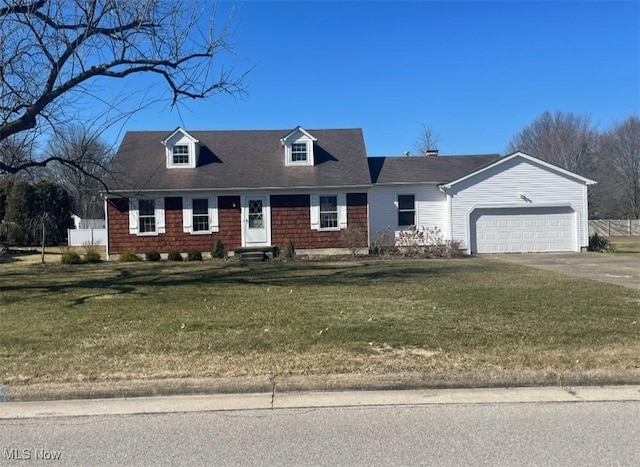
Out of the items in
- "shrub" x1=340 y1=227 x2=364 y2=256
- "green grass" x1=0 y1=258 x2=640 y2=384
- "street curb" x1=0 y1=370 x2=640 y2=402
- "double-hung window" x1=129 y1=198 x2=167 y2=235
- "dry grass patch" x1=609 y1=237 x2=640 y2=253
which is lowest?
"street curb" x1=0 y1=370 x2=640 y2=402

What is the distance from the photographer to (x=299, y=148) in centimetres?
2436

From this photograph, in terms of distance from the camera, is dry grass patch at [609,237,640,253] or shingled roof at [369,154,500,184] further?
dry grass patch at [609,237,640,253]

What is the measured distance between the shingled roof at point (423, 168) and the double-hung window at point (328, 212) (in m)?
2.38

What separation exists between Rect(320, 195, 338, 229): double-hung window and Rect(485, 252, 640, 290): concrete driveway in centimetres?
701

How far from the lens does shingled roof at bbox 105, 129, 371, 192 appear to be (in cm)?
2278

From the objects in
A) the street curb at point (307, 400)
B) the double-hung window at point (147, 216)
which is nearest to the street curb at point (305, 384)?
the street curb at point (307, 400)

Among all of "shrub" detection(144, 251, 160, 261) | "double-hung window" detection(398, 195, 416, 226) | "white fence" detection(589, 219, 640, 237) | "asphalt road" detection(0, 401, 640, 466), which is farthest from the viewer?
"white fence" detection(589, 219, 640, 237)

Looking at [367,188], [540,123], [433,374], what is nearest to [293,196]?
[367,188]

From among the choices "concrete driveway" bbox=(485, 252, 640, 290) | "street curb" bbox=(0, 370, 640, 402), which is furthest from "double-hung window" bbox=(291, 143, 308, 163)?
"street curb" bbox=(0, 370, 640, 402)

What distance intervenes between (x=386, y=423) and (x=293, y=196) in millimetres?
19038

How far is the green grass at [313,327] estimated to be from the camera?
5.67 m

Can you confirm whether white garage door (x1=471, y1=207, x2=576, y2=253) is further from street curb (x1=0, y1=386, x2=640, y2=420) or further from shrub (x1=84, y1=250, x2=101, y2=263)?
street curb (x1=0, y1=386, x2=640, y2=420)

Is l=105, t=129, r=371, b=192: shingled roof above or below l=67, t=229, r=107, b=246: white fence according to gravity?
above

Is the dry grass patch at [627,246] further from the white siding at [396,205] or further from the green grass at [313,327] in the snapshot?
the green grass at [313,327]
